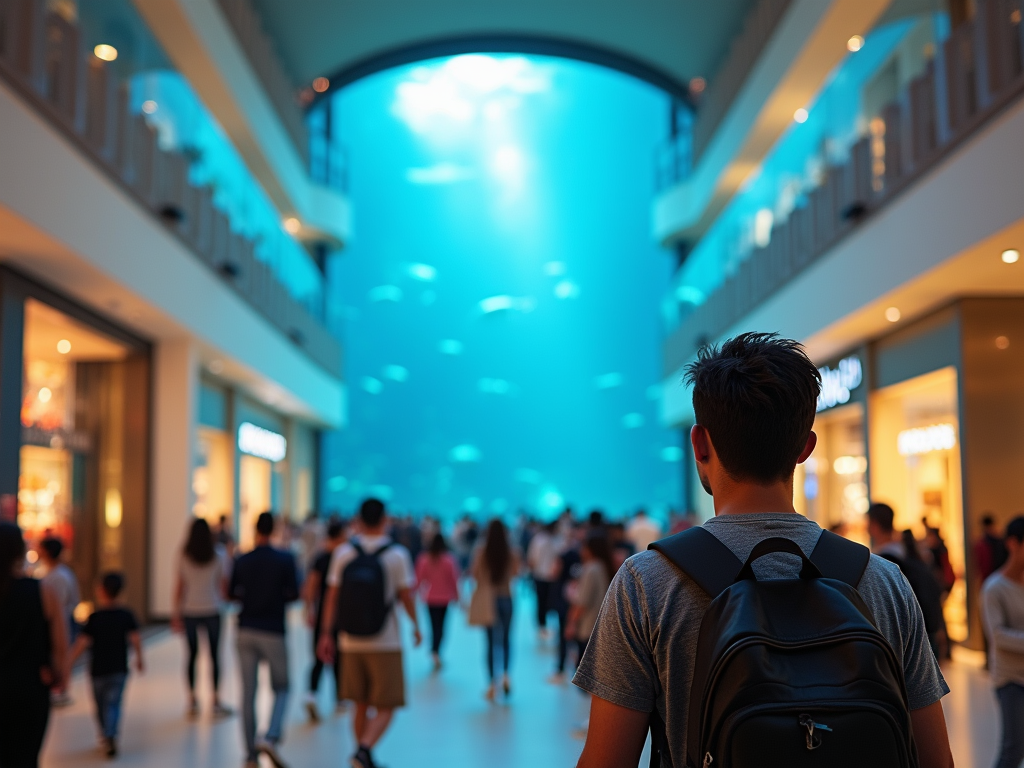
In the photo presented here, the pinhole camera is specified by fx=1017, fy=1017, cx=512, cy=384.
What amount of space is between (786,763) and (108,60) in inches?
494

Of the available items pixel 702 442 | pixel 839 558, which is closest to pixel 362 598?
pixel 702 442

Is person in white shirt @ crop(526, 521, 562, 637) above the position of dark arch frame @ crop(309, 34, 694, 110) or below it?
below

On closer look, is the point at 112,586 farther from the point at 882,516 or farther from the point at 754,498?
the point at 754,498

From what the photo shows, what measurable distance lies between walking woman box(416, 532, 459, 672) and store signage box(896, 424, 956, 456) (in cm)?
655

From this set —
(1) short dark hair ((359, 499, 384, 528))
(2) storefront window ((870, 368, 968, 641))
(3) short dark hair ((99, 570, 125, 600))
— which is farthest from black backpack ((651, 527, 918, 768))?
(2) storefront window ((870, 368, 968, 641))

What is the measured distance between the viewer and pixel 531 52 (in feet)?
90.6

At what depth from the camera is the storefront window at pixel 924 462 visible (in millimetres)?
12906

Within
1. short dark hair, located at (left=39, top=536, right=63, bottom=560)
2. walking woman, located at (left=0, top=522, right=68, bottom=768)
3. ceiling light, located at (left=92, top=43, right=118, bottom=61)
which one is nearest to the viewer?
walking woman, located at (left=0, top=522, right=68, bottom=768)

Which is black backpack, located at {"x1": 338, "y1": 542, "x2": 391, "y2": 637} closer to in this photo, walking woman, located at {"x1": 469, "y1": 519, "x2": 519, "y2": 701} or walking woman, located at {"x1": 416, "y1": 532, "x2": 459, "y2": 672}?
walking woman, located at {"x1": 469, "y1": 519, "x2": 519, "y2": 701}

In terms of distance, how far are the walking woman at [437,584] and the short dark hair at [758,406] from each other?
9.67 metres

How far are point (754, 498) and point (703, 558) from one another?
17 centimetres

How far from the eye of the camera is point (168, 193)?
47.0 feet

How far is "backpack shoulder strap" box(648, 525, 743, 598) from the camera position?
1.63m

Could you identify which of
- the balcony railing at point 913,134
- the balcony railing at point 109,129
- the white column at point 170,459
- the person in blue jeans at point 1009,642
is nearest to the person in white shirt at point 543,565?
the balcony railing at point 913,134
